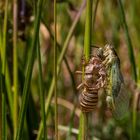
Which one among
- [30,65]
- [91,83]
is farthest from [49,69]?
[91,83]

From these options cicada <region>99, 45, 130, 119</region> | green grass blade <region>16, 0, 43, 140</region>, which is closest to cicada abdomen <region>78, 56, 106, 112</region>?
cicada <region>99, 45, 130, 119</region>

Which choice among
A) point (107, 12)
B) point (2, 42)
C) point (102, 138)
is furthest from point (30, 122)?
point (107, 12)

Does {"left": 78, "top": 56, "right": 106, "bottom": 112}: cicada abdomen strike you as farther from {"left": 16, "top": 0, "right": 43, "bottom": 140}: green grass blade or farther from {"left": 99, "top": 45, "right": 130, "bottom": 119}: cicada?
{"left": 16, "top": 0, "right": 43, "bottom": 140}: green grass blade

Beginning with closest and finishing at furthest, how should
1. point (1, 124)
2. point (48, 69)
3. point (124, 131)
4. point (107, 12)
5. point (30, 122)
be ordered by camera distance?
point (1, 124) → point (30, 122) → point (48, 69) → point (124, 131) → point (107, 12)

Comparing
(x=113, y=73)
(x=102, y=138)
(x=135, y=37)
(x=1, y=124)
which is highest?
(x=135, y=37)

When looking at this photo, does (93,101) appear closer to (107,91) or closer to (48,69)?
(107,91)
